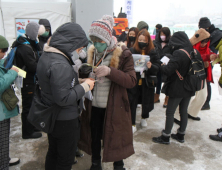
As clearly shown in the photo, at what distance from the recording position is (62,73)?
4.79 feet

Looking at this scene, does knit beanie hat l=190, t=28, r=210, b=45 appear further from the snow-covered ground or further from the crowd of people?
the snow-covered ground

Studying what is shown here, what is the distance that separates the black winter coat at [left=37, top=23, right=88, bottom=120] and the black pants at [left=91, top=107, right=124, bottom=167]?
612 mm

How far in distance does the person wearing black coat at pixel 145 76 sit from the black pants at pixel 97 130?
0.92 meters

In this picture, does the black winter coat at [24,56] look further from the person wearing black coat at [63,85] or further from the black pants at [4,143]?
the person wearing black coat at [63,85]

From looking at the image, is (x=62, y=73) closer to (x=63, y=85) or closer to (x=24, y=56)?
(x=63, y=85)

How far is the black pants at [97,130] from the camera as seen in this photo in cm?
229

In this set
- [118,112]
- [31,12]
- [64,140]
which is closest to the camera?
[64,140]

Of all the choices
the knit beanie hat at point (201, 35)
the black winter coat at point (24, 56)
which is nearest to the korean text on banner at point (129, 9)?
the knit beanie hat at point (201, 35)

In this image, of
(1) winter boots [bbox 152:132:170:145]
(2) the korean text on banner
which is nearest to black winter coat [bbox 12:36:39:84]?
(1) winter boots [bbox 152:132:170:145]

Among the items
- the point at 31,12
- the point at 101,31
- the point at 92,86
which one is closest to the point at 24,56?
the point at 101,31

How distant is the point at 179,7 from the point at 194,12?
4747mm

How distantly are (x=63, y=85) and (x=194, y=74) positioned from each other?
221 centimetres

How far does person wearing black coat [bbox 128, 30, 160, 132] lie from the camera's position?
10.6 feet

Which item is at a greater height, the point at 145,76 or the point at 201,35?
the point at 201,35
